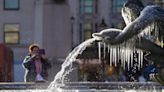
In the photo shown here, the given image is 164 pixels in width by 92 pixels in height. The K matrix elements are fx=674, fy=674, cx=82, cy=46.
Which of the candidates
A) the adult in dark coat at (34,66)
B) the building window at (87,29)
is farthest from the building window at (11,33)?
the adult in dark coat at (34,66)

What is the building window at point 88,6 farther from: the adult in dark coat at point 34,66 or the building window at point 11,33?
the adult in dark coat at point 34,66

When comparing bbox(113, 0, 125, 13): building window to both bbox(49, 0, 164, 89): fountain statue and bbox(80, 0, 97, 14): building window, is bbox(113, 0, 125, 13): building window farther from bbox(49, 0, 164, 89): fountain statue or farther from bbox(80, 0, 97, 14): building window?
bbox(49, 0, 164, 89): fountain statue

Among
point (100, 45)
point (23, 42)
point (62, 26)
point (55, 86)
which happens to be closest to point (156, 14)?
point (100, 45)

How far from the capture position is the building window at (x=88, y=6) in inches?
2788

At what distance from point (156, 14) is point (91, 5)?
63.2 metres

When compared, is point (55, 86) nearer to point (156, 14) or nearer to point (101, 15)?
point (156, 14)

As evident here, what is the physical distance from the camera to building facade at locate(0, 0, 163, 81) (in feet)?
69.9

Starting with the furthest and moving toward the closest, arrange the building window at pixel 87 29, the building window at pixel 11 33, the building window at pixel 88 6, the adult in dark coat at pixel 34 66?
1. the building window at pixel 88 6
2. the building window at pixel 87 29
3. the building window at pixel 11 33
4. the adult in dark coat at pixel 34 66

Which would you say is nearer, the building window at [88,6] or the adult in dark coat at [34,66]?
the adult in dark coat at [34,66]

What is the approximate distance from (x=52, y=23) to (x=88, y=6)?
49599mm

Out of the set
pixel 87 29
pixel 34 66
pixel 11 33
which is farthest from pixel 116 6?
pixel 34 66

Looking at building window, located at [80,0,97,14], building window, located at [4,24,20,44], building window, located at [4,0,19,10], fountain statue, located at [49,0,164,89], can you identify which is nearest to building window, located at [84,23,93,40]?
building window, located at [80,0,97,14]

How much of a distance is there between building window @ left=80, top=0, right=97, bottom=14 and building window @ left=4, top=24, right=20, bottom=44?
48.6 ft

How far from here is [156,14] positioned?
7.84 meters
